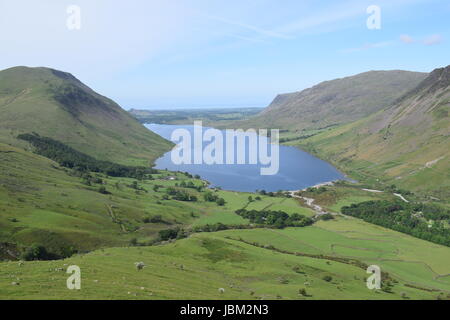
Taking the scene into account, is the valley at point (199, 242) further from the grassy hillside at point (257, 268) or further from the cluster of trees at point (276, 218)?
the cluster of trees at point (276, 218)

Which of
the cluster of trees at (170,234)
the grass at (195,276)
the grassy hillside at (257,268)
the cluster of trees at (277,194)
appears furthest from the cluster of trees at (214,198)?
the grass at (195,276)

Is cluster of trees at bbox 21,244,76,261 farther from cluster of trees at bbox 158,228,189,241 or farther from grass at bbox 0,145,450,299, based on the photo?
cluster of trees at bbox 158,228,189,241

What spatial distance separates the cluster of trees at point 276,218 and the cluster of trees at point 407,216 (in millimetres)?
28239

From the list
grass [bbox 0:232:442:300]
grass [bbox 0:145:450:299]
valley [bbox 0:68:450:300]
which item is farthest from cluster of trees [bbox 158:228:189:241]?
grass [bbox 0:232:442:300]

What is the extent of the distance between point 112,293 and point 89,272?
12.8 metres

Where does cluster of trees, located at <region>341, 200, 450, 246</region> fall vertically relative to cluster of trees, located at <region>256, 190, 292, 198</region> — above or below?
below

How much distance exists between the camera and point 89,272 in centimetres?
4959

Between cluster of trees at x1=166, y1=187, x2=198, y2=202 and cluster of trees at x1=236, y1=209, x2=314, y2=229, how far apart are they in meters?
34.1

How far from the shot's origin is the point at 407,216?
5817 inches

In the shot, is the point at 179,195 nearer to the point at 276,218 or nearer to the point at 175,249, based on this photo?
the point at 276,218

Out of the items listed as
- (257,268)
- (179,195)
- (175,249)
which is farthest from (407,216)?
(179,195)

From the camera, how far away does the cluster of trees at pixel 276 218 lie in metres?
139

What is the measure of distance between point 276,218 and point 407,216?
182ft

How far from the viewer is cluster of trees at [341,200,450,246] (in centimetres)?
12794
